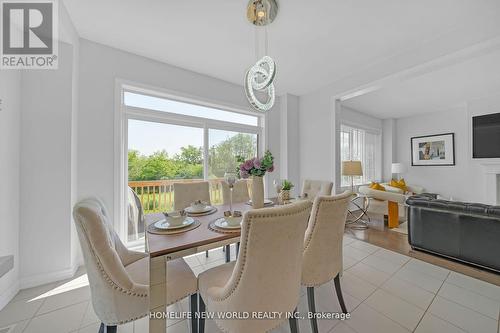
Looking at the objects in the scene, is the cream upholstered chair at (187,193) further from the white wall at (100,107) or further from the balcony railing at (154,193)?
the white wall at (100,107)

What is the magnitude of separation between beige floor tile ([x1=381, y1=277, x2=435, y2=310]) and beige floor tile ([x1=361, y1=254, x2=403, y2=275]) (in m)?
0.19

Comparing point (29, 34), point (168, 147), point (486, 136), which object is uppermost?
point (29, 34)

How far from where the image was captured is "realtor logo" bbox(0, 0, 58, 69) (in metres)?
1.74

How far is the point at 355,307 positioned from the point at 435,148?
572 centimetres

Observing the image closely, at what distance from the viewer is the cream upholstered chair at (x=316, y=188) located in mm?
2430

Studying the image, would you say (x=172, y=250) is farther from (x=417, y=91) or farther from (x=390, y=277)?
(x=417, y=91)

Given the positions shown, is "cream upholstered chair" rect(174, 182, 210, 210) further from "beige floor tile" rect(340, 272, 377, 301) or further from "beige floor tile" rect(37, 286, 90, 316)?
"beige floor tile" rect(340, 272, 377, 301)

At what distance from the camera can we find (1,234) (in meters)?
1.60

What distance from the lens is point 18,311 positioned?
155cm

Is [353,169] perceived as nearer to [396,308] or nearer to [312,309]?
[396,308]

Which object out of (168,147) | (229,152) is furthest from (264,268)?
(229,152)

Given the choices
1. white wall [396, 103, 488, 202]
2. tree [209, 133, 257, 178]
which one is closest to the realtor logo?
tree [209, 133, 257, 178]

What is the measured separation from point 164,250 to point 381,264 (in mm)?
2514

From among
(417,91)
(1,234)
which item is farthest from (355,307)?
(417,91)
